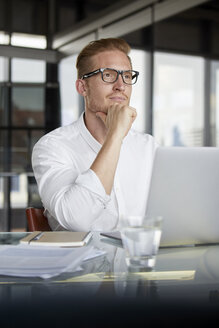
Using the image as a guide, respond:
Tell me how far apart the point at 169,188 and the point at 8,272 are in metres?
0.54

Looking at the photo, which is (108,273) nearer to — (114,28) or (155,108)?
(155,108)

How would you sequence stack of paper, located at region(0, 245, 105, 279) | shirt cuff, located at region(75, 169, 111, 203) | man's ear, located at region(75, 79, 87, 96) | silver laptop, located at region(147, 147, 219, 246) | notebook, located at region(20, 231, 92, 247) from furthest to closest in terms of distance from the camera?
man's ear, located at region(75, 79, 87, 96) → shirt cuff, located at region(75, 169, 111, 203) → silver laptop, located at region(147, 147, 219, 246) → notebook, located at region(20, 231, 92, 247) → stack of paper, located at region(0, 245, 105, 279)

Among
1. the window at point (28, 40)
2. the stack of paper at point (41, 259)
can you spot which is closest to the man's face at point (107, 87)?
the stack of paper at point (41, 259)

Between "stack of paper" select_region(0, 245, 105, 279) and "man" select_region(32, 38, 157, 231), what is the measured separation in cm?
42

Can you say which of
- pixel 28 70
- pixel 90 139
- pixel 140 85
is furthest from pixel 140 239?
pixel 28 70

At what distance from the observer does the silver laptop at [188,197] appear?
1.14m

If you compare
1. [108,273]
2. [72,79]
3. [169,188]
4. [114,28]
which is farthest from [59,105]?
[108,273]

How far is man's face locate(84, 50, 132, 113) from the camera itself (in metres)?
1.73

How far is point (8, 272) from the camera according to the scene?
2.49 ft

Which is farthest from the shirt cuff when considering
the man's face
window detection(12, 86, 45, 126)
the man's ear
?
window detection(12, 86, 45, 126)

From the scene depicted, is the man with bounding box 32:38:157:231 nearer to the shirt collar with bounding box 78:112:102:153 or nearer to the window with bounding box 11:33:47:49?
the shirt collar with bounding box 78:112:102:153

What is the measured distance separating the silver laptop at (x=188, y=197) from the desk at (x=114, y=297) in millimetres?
300

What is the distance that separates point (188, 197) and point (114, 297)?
1.75ft

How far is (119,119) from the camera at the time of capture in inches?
61.1
